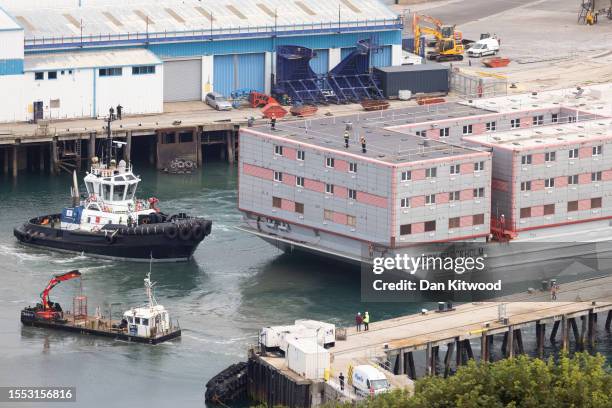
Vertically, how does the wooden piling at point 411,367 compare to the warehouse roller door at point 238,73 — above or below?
below

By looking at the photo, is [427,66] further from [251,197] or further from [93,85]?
[251,197]

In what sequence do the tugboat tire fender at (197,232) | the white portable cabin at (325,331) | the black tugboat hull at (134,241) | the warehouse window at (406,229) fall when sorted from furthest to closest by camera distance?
the black tugboat hull at (134,241), the tugboat tire fender at (197,232), the warehouse window at (406,229), the white portable cabin at (325,331)

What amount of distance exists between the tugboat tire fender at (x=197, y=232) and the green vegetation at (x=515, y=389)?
40.4 m

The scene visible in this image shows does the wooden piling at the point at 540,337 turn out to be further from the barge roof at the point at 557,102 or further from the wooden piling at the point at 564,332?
the barge roof at the point at 557,102

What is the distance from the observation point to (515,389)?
9681 cm

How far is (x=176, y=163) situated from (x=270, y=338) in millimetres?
51489

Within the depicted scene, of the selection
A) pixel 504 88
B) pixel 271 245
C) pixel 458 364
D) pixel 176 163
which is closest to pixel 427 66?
pixel 504 88

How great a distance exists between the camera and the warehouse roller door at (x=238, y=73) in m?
176

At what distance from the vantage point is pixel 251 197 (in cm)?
13838

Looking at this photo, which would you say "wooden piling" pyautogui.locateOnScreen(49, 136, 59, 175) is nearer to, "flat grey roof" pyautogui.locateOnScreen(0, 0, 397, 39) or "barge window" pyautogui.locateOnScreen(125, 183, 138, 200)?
"flat grey roof" pyautogui.locateOnScreen(0, 0, 397, 39)

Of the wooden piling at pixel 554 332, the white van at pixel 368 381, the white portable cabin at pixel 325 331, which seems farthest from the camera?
the wooden piling at pixel 554 332

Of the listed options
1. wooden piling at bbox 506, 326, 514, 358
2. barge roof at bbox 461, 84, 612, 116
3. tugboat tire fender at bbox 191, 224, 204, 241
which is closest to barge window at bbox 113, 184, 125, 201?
tugboat tire fender at bbox 191, 224, 204, 241

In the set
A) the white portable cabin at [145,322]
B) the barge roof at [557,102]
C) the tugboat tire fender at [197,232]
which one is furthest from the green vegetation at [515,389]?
the barge roof at [557,102]

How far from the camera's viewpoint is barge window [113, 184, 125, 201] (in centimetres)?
14062
